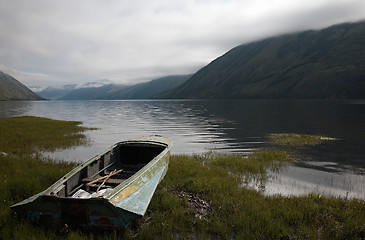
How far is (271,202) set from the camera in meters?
9.75

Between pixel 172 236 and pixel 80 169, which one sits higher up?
pixel 80 169

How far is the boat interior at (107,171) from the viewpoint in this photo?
8.70 m

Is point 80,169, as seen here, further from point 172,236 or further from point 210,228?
point 210,228

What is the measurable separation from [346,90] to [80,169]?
240717 mm

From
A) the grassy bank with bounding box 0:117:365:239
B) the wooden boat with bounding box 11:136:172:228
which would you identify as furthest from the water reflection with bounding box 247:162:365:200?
the wooden boat with bounding box 11:136:172:228

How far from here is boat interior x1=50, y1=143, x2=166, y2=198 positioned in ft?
A: 28.5

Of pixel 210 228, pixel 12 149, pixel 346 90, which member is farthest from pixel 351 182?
pixel 346 90

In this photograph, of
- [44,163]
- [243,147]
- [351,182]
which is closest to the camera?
[351,182]

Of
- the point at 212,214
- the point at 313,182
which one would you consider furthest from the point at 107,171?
the point at 313,182

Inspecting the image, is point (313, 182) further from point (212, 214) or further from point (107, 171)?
point (107, 171)

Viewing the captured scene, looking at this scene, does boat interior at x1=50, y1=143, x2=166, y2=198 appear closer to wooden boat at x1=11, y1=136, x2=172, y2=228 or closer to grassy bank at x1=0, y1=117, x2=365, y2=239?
wooden boat at x1=11, y1=136, x2=172, y2=228

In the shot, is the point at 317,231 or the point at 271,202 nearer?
the point at 317,231

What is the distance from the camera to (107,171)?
39.6ft

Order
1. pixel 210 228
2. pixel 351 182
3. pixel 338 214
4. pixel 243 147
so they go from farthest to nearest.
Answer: pixel 243 147, pixel 351 182, pixel 338 214, pixel 210 228
